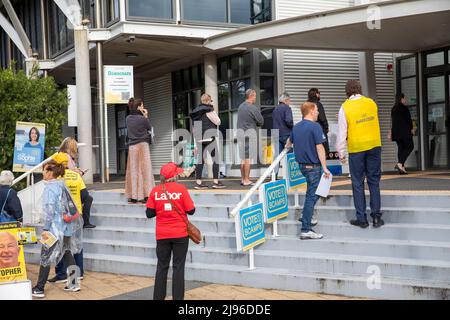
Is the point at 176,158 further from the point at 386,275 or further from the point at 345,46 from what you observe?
the point at 386,275

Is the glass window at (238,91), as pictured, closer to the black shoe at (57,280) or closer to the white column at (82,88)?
the white column at (82,88)

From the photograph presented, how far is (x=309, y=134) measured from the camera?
7.15 m

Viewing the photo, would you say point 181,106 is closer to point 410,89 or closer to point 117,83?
point 117,83

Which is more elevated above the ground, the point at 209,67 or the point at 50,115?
the point at 209,67

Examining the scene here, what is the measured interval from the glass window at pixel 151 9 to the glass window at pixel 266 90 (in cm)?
297

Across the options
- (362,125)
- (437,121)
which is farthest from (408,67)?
(362,125)

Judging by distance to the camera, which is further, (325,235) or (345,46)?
(345,46)

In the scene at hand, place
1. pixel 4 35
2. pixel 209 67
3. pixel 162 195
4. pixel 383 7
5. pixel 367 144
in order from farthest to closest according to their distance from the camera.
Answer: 1. pixel 4 35
2. pixel 209 67
3. pixel 383 7
4. pixel 367 144
5. pixel 162 195

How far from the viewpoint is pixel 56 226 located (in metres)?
6.95

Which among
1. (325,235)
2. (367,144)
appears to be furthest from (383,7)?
(325,235)

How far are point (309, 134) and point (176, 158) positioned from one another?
11702 mm

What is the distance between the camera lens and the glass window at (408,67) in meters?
14.9

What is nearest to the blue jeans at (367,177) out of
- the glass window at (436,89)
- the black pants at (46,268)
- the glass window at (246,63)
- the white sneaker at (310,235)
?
the white sneaker at (310,235)

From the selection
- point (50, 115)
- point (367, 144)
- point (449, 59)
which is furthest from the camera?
point (449, 59)
